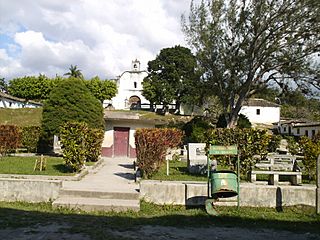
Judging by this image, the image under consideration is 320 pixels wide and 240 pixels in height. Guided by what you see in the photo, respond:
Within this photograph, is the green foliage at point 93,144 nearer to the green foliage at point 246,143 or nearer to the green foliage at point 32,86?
the green foliage at point 246,143

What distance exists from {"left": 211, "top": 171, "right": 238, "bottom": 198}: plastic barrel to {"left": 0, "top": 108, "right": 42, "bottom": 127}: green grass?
132 ft

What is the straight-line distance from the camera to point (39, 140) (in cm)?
2642

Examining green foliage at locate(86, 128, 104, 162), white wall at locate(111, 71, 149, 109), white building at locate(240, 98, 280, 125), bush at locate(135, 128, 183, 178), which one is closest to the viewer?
bush at locate(135, 128, 183, 178)

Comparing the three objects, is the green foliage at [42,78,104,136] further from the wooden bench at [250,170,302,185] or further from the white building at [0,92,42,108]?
the white building at [0,92,42,108]

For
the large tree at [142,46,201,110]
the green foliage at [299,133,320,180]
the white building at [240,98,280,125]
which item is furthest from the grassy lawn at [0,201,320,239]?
the white building at [240,98,280,125]

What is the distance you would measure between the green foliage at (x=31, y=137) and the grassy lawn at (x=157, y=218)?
16624 millimetres

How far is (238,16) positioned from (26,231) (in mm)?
22264

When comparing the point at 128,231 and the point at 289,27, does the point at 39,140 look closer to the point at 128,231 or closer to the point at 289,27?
the point at 289,27

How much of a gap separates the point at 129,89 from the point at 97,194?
68.0 m

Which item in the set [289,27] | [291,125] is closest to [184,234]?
[289,27]

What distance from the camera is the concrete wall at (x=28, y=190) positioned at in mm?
10656

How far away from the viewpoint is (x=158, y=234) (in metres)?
7.36

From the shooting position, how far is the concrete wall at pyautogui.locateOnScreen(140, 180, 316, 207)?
10.4 m

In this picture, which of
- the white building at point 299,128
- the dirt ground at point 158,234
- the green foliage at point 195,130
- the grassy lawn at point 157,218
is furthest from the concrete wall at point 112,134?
the white building at point 299,128
